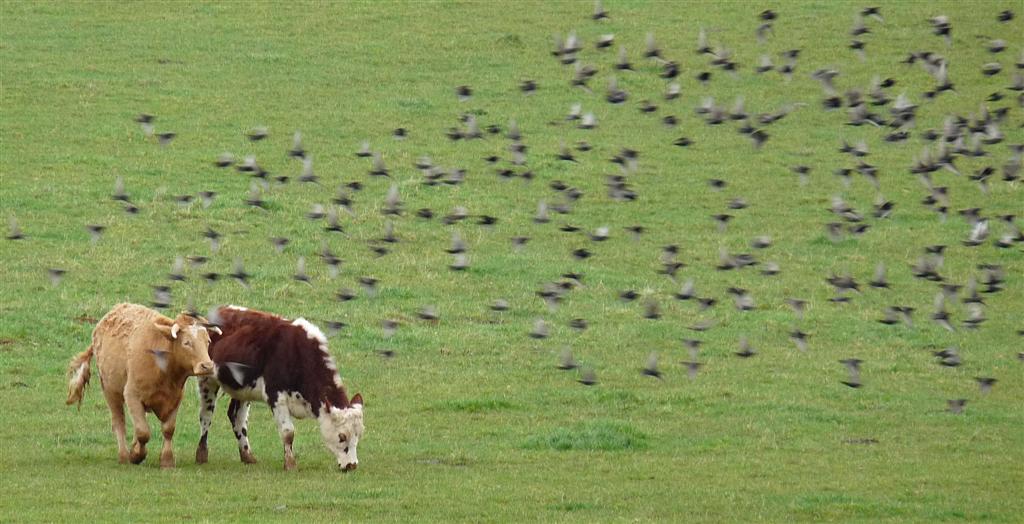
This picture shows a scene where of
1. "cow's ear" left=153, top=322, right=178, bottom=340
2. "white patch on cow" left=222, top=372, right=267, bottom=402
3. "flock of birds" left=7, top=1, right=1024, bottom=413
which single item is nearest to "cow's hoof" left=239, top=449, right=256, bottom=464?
"white patch on cow" left=222, top=372, right=267, bottom=402

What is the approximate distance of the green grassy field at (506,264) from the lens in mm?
16203

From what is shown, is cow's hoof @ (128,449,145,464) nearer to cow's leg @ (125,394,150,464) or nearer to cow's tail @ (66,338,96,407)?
cow's leg @ (125,394,150,464)

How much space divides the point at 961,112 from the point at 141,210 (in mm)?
17135

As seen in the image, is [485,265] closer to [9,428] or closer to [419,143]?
[419,143]

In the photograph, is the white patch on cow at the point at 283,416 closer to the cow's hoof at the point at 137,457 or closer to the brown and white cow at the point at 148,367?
the brown and white cow at the point at 148,367

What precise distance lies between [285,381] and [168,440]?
131cm

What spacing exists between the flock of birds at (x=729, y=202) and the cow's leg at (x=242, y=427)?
1369 mm

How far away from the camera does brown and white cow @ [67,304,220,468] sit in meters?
16.5

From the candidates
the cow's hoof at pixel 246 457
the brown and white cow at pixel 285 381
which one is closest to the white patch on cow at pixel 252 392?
the brown and white cow at pixel 285 381

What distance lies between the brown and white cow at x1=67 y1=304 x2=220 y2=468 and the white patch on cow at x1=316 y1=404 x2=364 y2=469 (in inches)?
51.1

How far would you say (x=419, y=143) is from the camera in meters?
33.3

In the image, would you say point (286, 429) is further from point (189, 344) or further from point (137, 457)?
point (137, 457)

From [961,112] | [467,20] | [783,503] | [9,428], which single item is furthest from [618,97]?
[467,20]

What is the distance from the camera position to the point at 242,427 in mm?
17266
